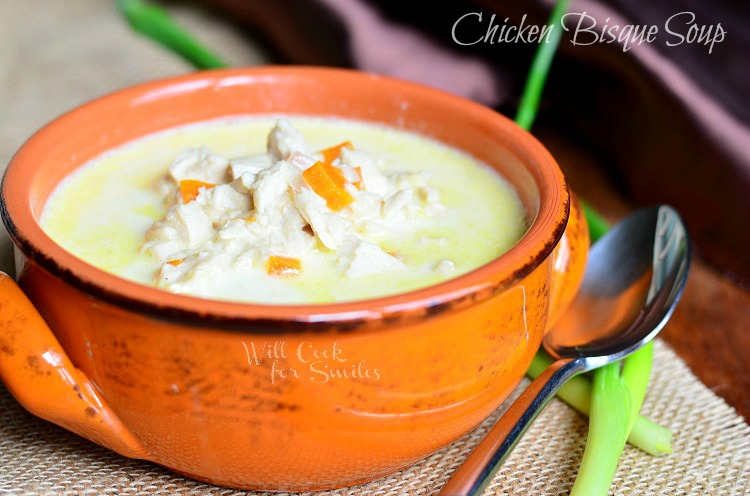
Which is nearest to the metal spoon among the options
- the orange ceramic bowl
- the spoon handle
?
the spoon handle

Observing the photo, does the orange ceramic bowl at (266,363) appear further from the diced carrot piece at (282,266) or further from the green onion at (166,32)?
the green onion at (166,32)

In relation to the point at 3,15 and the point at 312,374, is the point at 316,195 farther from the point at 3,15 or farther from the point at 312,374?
the point at 3,15

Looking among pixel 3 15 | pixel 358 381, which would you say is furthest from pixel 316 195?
pixel 3 15

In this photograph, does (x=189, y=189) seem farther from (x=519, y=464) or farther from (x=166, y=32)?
(x=166, y=32)

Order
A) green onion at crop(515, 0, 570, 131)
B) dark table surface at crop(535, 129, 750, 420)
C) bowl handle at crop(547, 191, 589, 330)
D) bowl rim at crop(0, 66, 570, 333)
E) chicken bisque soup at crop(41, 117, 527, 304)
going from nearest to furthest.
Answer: bowl rim at crop(0, 66, 570, 333)
chicken bisque soup at crop(41, 117, 527, 304)
bowl handle at crop(547, 191, 589, 330)
dark table surface at crop(535, 129, 750, 420)
green onion at crop(515, 0, 570, 131)

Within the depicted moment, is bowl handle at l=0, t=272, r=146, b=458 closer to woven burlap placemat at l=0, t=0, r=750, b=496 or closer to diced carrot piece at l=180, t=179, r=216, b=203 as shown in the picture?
woven burlap placemat at l=0, t=0, r=750, b=496

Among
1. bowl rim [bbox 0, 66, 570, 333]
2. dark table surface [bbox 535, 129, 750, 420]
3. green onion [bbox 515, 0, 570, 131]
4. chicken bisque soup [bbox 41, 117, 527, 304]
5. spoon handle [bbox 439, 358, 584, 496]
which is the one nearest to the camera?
bowl rim [bbox 0, 66, 570, 333]
